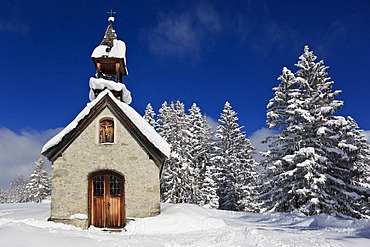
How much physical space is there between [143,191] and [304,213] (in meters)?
9.55

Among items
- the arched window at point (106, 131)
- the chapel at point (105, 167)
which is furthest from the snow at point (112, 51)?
the arched window at point (106, 131)

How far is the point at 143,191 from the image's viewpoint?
45.7ft

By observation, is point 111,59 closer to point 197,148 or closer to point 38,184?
point 197,148

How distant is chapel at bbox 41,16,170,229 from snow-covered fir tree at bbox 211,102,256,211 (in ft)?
67.3

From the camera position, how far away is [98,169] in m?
14.1

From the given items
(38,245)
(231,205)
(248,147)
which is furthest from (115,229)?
(248,147)

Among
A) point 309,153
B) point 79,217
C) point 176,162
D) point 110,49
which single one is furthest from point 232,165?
point 79,217

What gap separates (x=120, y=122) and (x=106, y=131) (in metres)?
0.76

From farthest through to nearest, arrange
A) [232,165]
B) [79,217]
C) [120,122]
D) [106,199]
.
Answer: [232,165] → [120,122] → [106,199] → [79,217]

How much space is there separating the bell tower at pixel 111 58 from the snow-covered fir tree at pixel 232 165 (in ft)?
65.4

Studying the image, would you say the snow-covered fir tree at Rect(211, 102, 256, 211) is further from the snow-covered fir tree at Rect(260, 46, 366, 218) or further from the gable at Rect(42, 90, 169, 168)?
the gable at Rect(42, 90, 169, 168)

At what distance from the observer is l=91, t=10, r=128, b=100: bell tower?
54.0 feet

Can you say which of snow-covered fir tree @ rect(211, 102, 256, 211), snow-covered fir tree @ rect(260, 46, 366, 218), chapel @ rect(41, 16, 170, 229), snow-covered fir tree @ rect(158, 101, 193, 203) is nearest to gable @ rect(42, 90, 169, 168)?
chapel @ rect(41, 16, 170, 229)

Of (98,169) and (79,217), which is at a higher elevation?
(98,169)
